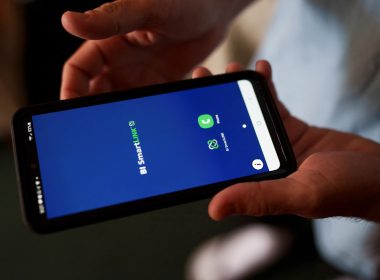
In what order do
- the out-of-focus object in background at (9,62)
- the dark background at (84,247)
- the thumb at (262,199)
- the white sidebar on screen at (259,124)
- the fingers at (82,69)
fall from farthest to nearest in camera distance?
the out-of-focus object in background at (9,62), the dark background at (84,247), the fingers at (82,69), the white sidebar on screen at (259,124), the thumb at (262,199)

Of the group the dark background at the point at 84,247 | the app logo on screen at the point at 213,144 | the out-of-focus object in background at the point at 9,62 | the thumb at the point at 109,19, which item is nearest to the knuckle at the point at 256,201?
the app logo on screen at the point at 213,144

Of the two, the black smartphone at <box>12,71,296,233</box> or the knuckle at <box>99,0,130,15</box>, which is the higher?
the knuckle at <box>99,0,130,15</box>

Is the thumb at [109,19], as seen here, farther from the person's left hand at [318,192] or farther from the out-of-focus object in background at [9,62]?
the out-of-focus object in background at [9,62]

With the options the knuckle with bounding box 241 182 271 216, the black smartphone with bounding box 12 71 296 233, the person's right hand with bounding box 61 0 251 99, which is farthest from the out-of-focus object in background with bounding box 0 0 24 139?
the knuckle with bounding box 241 182 271 216

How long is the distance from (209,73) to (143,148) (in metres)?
0.18

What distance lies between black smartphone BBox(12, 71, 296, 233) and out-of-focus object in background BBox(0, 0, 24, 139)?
1.87 feet

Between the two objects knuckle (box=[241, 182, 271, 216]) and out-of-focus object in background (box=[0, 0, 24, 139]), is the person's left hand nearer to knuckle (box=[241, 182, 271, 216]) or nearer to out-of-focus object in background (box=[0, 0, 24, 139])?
knuckle (box=[241, 182, 271, 216])

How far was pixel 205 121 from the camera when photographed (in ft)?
1.79

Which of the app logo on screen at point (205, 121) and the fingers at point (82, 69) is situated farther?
the fingers at point (82, 69)

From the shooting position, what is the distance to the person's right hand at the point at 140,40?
52cm

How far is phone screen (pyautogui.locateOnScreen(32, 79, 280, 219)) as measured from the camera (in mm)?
485

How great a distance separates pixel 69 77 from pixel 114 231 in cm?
37

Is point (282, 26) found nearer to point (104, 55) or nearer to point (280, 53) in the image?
point (280, 53)

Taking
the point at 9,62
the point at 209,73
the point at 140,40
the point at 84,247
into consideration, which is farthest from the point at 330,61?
the point at 9,62
